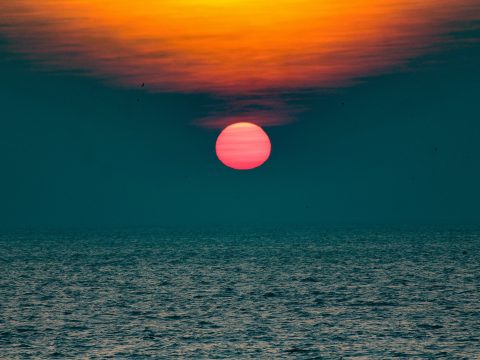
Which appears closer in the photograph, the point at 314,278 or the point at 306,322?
the point at 306,322

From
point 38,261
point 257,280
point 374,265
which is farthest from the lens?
point 38,261

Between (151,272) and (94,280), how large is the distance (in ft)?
53.3

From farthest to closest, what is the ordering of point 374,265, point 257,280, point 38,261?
point 38,261
point 374,265
point 257,280

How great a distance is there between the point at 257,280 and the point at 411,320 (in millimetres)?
43446

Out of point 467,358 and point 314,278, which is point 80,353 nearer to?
point 467,358

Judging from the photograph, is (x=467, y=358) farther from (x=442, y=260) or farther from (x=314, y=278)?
(x=442, y=260)

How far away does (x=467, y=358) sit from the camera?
51.2 m

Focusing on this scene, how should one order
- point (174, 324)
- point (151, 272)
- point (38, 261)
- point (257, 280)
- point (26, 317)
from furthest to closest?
point (38, 261) → point (151, 272) → point (257, 280) → point (26, 317) → point (174, 324)

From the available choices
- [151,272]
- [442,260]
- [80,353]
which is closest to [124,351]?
[80,353]

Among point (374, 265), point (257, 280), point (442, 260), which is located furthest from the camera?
point (442, 260)

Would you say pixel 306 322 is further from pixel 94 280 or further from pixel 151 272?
pixel 151 272

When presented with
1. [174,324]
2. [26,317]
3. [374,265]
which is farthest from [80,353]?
[374,265]

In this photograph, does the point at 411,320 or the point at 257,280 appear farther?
the point at 257,280

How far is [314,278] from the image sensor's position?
112 m
